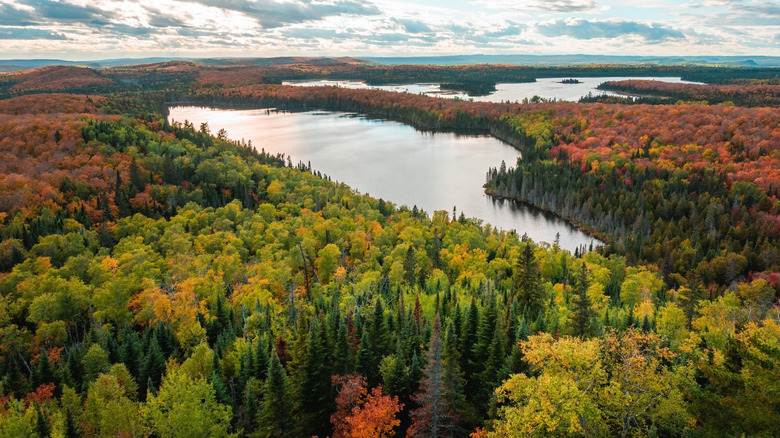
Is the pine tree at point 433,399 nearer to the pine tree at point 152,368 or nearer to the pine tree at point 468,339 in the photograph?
the pine tree at point 468,339

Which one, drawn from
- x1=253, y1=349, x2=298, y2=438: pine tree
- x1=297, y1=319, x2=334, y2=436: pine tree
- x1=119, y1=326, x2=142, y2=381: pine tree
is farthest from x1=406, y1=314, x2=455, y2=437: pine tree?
x1=119, y1=326, x2=142, y2=381: pine tree

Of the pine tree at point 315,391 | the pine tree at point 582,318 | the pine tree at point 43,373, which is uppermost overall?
the pine tree at point 582,318

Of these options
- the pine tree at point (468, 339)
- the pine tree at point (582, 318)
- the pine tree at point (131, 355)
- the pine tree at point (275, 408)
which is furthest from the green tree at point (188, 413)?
the pine tree at point (582, 318)

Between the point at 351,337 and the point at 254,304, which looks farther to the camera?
the point at 254,304

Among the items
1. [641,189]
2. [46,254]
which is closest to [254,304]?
[46,254]

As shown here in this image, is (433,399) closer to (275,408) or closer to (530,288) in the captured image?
(275,408)

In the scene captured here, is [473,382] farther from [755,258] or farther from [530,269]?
[755,258]

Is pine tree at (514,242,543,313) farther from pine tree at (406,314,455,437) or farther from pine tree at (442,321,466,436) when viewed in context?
pine tree at (406,314,455,437)

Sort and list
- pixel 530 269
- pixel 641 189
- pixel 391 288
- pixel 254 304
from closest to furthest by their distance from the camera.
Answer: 1. pixel 530 269
2. pixel 254 304
3. pixel 391 288
4. pixel 641 189
